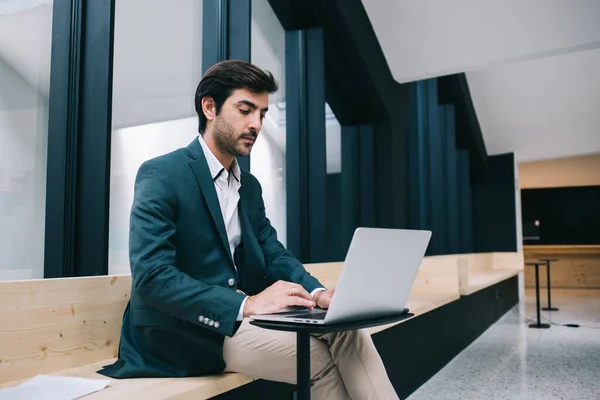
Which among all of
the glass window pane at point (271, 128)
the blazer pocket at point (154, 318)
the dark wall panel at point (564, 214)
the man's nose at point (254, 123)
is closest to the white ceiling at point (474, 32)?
the glass window pane at point (271, 128)

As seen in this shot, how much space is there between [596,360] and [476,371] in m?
0.96

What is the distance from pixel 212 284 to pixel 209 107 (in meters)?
0.56

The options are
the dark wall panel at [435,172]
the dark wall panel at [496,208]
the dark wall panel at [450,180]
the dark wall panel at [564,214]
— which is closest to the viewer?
the dark wall panel at [435,172]

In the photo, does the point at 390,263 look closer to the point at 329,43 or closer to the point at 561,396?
the point at 561,396

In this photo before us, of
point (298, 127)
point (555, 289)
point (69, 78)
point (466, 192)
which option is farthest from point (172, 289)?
point (555, 289)

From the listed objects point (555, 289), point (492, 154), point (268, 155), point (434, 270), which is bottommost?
point (555, 289)

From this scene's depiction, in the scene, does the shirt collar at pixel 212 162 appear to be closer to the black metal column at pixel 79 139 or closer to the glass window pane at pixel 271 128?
the black metal column at pixel 79 139

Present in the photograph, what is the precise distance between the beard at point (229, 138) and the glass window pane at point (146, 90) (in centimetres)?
63

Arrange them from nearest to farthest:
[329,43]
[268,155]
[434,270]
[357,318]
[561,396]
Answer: [357,318] → [561,396] → [268,155] → [329,43] → [434,270]

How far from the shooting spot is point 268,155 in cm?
334

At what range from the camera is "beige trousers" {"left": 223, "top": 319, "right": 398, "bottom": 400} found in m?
1.46

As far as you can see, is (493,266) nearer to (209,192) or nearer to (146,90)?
(146,90)

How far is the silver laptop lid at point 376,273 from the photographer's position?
1260 mm

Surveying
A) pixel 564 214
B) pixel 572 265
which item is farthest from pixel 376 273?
pixel 572 265
